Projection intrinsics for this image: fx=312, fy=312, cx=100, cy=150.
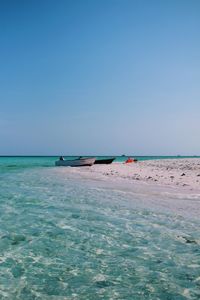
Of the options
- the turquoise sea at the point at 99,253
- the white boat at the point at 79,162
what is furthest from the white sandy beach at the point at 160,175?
the white boat at the point at 79,162

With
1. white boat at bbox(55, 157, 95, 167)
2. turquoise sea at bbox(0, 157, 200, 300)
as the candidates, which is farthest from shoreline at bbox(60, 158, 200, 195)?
white boat at bbox(55, 157, 95, 167)

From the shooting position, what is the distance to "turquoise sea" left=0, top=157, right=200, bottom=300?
17.1ft

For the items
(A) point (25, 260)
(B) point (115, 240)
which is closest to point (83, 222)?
(B) point (115, 240)

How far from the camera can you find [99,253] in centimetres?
722

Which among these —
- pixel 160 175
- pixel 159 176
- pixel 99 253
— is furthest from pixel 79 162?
pixel 99 253

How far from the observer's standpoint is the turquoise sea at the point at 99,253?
5219 mm

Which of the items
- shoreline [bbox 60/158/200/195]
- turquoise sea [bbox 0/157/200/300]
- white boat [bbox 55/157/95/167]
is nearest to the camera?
turquoise sea [bbox 0/157/200/300]

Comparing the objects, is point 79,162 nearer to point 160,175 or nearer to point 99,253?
point 160,175

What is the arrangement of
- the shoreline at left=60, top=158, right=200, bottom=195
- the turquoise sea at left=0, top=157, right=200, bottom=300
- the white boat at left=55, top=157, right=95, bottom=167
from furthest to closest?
1. the white boat at left=55, top=157, right=95, bottom=167
2. the shoreline at left=60, top=158, right=200, bottom=195
3. the turquoise sea at left=0, top=157, right=200, bottom=300

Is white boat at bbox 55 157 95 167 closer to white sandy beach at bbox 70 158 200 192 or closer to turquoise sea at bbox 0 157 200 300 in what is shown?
white sandy beach at bbox 70 158 200 192

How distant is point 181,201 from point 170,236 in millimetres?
6026

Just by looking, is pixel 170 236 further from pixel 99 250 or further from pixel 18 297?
pixel 18 297

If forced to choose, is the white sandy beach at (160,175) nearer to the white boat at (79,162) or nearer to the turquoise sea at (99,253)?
the turquoise sea at (99,253)

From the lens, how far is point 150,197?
15.7m
